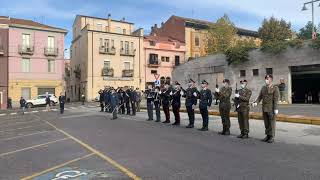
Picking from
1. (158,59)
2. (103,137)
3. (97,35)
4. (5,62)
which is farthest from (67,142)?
(158,59)

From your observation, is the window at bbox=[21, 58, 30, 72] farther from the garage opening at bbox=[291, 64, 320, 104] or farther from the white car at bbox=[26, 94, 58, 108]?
the garage opening at bbox=[291, 64, 320, 104]

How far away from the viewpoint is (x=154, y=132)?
16328mm

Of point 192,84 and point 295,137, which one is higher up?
point 192,84

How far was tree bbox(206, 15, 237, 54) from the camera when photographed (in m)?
59.9

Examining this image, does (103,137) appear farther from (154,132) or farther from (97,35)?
(97,35)

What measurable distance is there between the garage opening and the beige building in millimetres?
29345

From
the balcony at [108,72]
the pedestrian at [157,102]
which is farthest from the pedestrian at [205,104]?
the balcony at [108,72]

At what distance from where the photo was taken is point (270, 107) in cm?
1316

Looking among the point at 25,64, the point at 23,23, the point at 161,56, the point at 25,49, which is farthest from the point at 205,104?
the point at 161,56

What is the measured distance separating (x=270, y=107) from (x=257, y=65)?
30.2m

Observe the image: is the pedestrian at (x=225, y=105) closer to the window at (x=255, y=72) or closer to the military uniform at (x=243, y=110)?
the military uniform at (x=243, y=110)

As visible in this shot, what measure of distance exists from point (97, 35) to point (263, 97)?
53602 mm

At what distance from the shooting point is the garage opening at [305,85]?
39.1 m

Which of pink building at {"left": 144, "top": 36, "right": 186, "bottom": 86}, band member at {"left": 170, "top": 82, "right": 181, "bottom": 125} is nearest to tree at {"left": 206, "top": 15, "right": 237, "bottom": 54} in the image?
pink building at {"left": 144, "top": 36, "right": 186, "bottom": 86}
